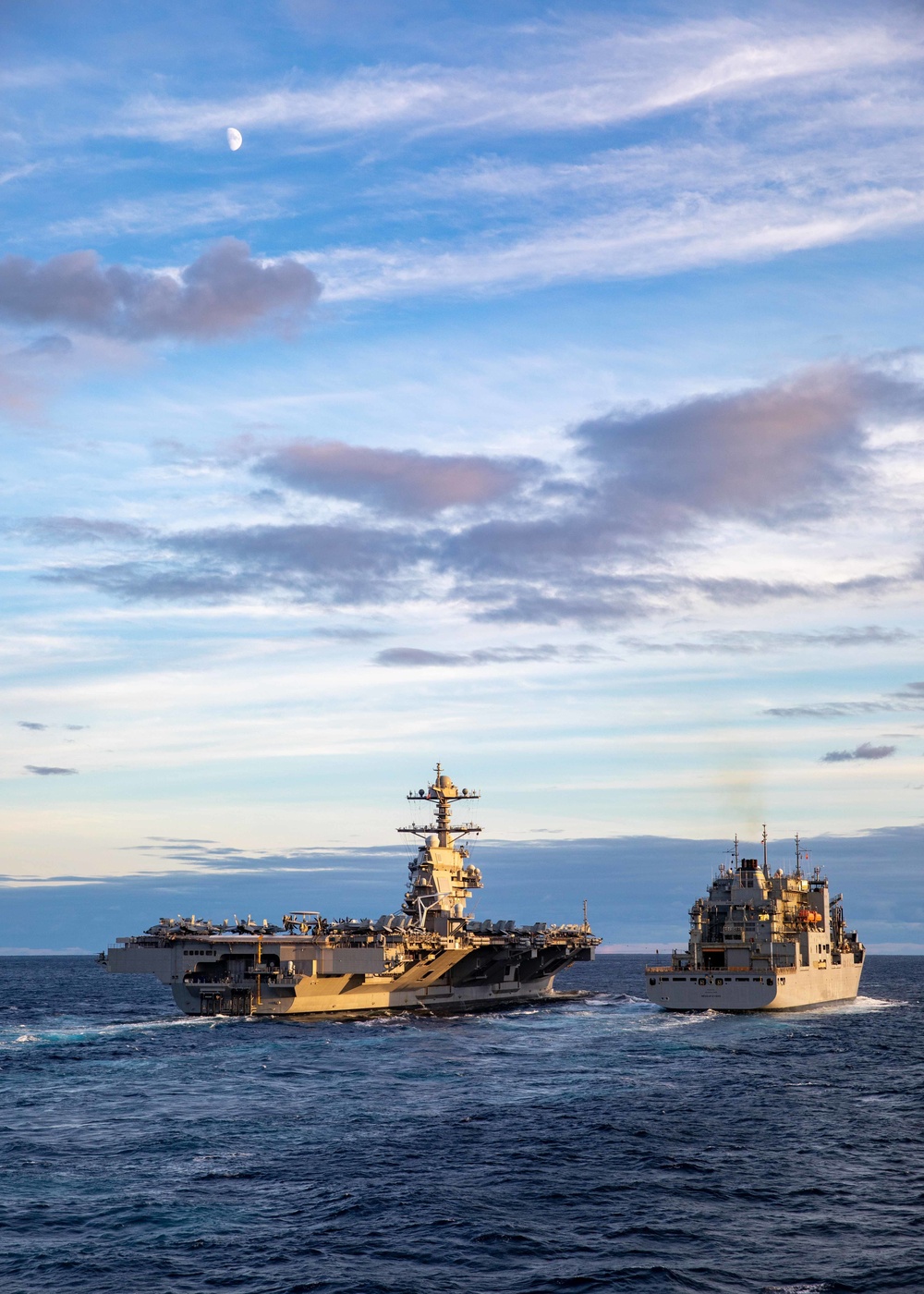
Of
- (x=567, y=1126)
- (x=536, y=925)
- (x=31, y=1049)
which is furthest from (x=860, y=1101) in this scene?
(x=536, y=925)

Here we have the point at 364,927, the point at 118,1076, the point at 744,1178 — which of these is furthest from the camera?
the point at 364,927

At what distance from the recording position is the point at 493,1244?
26.4 metres

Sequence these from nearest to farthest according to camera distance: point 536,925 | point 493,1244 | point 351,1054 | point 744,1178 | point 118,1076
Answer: point 493,1244 → point 744,1178 → point 118,1076 → point 351,1054 → point 536,925

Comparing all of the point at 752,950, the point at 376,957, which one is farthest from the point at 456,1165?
the point at 752,950

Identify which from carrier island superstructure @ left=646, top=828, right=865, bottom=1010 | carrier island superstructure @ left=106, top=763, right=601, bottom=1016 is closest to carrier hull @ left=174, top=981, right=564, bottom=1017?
carrier island superstructure @ left=106, top=763, right=601, bottom=1016

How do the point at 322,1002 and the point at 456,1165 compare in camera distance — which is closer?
the point at 456,1165

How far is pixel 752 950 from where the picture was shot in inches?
2958

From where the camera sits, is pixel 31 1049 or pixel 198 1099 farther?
pixel 31 1049

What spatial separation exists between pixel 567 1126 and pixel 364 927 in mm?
37413

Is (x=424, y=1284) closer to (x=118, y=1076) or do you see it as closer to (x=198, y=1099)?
(x=198, y=1099)

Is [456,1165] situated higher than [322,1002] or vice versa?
[322,1002]

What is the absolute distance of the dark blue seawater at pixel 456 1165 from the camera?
24.8m

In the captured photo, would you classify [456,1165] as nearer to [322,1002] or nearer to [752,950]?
→ [322,1002]

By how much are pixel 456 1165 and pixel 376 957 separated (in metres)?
35.5
